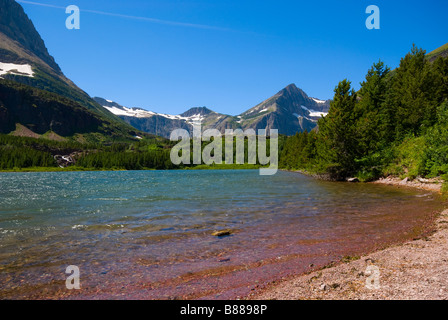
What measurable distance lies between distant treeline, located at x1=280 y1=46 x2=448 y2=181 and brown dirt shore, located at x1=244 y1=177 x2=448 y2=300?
39.6 meters

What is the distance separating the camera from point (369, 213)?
19203mm

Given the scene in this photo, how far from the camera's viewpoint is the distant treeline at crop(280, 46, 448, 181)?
156 ft

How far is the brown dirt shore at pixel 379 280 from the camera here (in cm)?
636

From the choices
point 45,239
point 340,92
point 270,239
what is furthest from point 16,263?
point 340,92

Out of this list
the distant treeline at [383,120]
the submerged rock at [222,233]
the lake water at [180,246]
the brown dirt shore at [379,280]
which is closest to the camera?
the brown dirt shore at [379,280]

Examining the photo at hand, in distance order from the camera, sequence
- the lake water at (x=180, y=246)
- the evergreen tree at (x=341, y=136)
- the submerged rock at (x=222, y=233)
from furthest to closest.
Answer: the evergreen tree at (x=341, y=136) < the submerged rock at (x=222, y=233) < the lake water at (x=180, y=246)

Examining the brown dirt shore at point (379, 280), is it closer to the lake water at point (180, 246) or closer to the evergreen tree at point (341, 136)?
the lake water at point (180, 246)

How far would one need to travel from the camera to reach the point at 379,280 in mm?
7242

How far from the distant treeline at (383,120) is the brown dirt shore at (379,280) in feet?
130
